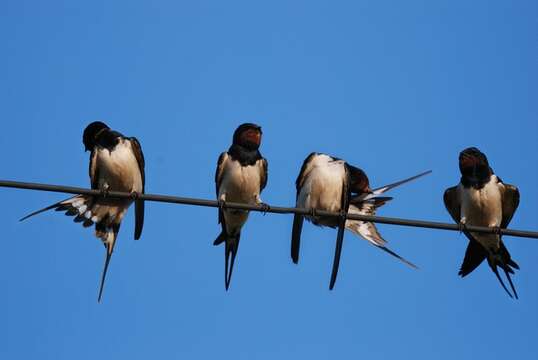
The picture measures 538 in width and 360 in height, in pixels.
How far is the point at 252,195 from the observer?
21.9 feet

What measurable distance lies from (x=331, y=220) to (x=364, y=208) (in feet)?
2.66

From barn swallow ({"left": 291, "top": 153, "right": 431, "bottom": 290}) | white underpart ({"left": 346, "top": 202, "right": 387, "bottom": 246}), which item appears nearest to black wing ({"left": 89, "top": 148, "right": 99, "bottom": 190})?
barn swallow ({"left": 291, "top": 153, "right": 431, "bottom": 290})

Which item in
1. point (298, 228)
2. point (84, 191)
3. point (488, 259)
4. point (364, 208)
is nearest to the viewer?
point (84, 191)

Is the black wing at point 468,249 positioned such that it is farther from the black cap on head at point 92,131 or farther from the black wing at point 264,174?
the black cap on head at point 92,131

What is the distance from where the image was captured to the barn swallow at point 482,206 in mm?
6883

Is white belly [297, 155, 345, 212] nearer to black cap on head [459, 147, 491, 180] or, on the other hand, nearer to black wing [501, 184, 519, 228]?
black cap on head [459, 147, 491, 180]

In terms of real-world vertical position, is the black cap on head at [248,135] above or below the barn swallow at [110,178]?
above

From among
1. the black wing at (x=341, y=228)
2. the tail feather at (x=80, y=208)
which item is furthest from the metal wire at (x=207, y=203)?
the tail feather at (x=80, y=208)

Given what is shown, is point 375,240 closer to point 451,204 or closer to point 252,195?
point 451,204

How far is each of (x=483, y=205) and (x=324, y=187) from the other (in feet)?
4.00

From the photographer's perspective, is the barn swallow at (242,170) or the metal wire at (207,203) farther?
the barn swallow at (242,170)

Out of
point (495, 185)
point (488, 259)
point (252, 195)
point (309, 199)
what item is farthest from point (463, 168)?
point (252, 195)

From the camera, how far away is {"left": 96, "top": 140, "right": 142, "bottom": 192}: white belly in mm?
6762

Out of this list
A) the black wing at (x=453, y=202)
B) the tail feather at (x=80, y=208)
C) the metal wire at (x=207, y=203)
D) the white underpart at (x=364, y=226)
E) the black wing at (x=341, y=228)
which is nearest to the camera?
the metal wire at (x=207, y=203)
